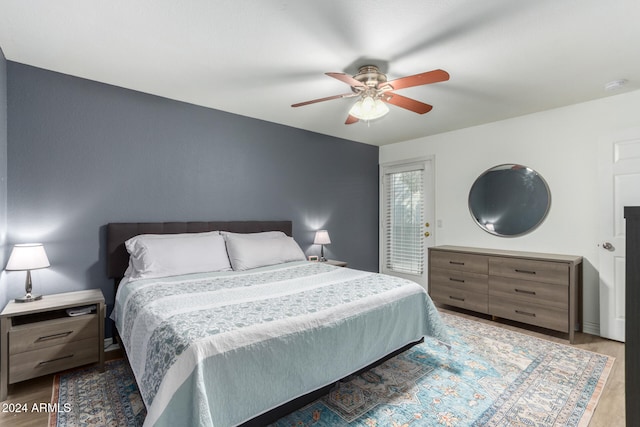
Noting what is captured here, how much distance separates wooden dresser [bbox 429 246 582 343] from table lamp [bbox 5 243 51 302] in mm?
3947

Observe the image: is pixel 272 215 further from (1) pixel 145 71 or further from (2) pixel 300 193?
(1) pixel 145 71

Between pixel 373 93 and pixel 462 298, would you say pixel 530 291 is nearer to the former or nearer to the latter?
pixel 462 298

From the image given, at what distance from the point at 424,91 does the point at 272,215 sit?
228 centimetres

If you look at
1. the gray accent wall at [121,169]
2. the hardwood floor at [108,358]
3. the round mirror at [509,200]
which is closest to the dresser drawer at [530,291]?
the hardwood floor at [108,358]

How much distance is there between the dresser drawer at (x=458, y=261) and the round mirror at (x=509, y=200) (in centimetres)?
59

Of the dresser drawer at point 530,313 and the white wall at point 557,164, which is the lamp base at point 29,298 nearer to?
the dresser drawer at point 530,313

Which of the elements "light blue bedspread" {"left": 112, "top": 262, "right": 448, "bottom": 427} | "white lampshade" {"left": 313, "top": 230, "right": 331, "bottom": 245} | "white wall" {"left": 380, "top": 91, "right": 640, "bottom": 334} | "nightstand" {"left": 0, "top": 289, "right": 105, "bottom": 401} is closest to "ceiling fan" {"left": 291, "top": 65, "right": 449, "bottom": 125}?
"light blue bedspread" {"left": 112, "top": 262, "right": 448, "bottom": 427}

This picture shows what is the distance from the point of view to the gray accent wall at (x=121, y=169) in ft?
8.25

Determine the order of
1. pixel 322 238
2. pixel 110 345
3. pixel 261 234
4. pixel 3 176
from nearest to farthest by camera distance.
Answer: pixel 3 176 < pixel 110 345 < pixel 261 234 < pixel 322 238

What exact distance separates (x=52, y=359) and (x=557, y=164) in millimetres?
5010

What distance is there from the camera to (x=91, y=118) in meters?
2.78

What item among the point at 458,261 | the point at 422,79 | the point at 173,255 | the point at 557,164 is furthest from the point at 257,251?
the point at 557,164

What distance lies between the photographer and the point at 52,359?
2.21 meters

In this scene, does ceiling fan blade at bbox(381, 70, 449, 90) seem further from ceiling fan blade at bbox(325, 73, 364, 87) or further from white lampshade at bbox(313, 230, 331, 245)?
white lampshade at bbox(313, 230, 331, 245)
